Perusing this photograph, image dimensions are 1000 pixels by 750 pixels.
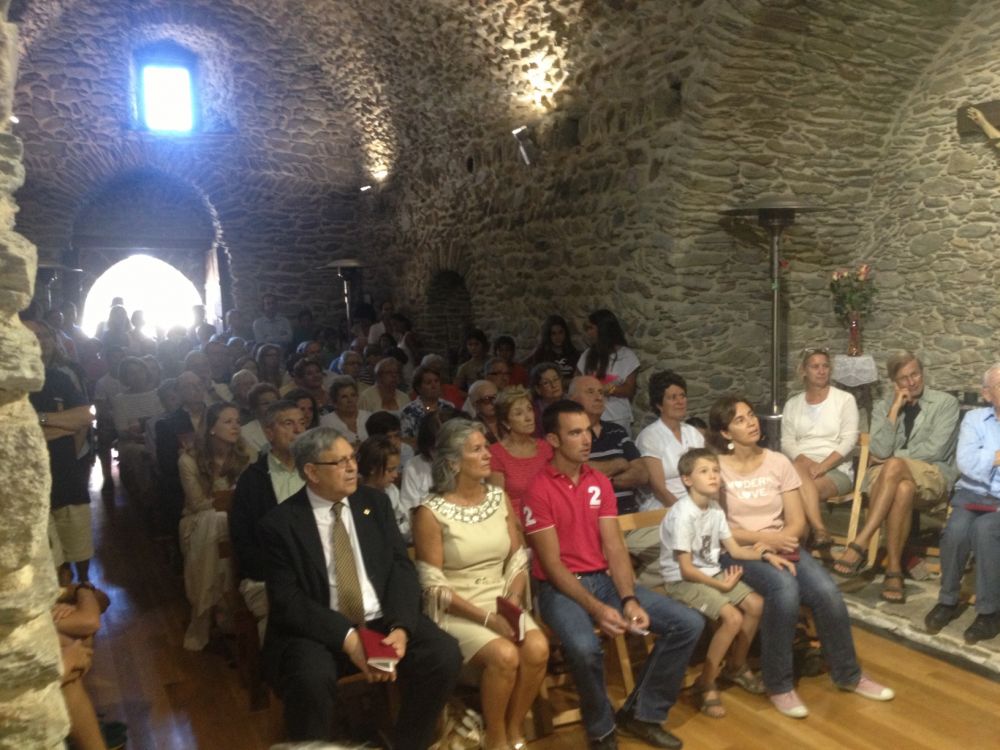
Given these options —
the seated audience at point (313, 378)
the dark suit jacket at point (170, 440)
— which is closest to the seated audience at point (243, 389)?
the seated audience at point (313, 378)

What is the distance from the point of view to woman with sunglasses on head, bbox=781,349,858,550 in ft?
17.1

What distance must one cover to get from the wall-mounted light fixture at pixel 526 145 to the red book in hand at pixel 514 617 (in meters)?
5.52

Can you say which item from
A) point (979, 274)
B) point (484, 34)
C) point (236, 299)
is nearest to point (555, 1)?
point (484, 34)

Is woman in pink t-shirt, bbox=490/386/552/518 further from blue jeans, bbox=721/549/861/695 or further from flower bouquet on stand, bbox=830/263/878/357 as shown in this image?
flower bouquet on stand, bbox=830/263/878/357

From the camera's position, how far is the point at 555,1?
6816 millimetres

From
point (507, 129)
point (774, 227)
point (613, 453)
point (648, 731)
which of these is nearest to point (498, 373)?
point (613, 453)

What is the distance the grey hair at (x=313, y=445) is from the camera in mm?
3086

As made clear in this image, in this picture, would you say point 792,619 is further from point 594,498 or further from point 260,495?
point 260,495

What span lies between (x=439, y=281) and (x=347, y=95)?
9.57ft

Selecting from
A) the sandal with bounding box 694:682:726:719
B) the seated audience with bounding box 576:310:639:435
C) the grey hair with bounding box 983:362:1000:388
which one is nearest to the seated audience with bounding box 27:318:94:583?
the sandal with bounding box 694:682:726:719

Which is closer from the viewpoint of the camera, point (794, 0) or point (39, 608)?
point (39, 608)

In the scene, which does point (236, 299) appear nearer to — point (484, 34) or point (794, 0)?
point (484, 34)

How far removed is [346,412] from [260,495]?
149 centimetres

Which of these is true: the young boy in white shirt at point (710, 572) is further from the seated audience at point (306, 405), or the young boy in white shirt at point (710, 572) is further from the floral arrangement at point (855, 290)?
the floral arrangement at point (855, 290)
